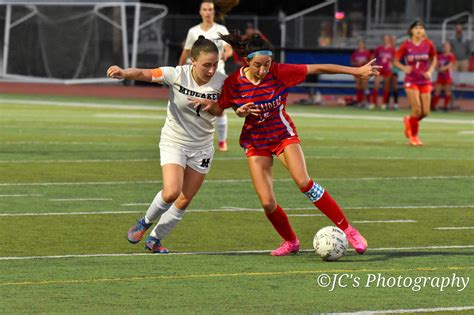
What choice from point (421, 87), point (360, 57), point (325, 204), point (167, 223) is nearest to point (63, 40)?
point (360, 57)

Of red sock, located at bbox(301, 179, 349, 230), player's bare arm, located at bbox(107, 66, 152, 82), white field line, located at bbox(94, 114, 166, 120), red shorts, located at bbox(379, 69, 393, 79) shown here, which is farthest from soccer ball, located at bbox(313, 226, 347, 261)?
red shorts, located at bbox(379, 69, 393, 79)

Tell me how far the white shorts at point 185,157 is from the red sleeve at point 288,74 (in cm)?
88

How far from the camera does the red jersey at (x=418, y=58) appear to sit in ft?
77.6

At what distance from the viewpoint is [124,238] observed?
11977 millimetres

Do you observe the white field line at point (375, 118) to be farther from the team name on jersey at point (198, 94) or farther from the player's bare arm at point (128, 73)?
the player's bare arm at point (128, 73)

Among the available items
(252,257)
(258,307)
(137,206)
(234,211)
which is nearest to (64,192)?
(137,206)

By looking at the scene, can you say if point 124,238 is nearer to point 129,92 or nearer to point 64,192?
point 64,192

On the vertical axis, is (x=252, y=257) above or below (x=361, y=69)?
below

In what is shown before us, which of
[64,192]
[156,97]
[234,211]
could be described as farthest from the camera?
[156,97]

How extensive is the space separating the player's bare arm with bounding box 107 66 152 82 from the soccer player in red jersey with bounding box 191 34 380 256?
1.56ft

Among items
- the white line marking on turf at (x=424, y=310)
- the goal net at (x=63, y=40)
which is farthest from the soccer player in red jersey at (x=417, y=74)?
the goal net at (x=63, y=40)

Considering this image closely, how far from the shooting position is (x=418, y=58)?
2384cm

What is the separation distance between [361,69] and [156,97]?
1249 inches

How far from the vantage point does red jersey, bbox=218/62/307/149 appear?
1084 cm
